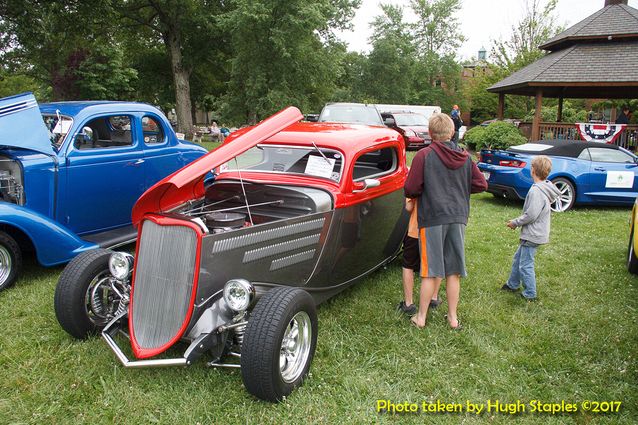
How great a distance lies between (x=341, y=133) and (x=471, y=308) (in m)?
2.15

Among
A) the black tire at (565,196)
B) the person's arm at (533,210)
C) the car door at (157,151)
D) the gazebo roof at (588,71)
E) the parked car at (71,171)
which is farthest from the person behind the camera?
the gazebo roof at (588,71)

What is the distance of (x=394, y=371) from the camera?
355 centimetres

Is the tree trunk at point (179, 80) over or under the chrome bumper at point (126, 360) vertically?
over

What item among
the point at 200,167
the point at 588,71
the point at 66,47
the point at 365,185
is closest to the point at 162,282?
the point at 200,167

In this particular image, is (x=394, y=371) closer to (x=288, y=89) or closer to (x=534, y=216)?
(x=534, y=216)

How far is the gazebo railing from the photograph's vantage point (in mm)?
15125

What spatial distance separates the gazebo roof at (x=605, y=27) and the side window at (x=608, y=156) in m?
9.73

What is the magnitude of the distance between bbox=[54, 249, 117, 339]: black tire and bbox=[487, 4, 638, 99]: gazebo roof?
50.2 feet

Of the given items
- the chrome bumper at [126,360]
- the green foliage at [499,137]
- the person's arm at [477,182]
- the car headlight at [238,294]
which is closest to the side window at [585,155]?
the green foliage at [499,137]

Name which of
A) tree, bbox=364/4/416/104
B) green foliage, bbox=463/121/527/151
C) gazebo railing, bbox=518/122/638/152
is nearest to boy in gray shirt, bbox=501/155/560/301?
green foliage, bbox=463/121/527/151

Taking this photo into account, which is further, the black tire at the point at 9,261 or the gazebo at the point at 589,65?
the gazebo at the point at 589,65

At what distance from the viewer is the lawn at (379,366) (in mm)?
3037

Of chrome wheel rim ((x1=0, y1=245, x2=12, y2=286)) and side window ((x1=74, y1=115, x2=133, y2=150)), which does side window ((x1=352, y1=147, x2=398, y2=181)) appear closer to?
side window ((x1=74, y1=115, x2=133, y2=150))

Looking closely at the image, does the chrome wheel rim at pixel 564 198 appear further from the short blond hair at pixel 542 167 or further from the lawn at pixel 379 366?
the short blond hair at pixel 542 167
